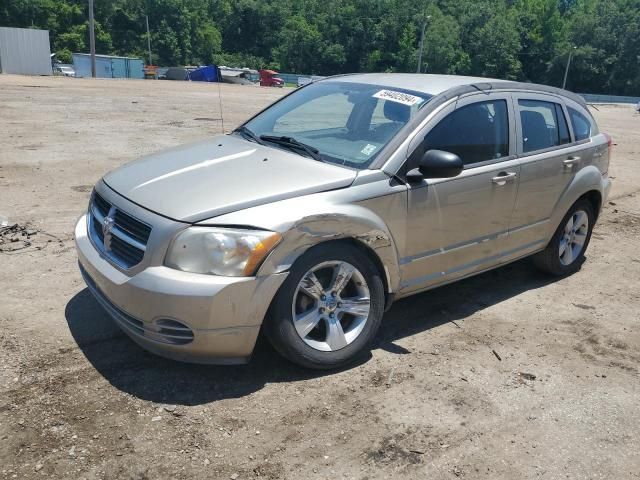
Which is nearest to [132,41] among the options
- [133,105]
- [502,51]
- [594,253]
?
[502,51]

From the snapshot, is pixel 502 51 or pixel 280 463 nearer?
pixel 280 463

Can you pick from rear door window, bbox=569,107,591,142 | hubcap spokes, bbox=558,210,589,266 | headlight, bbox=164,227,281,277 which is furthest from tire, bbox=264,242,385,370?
rear door window, bbox=569,107,591,142

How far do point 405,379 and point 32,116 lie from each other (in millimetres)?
13784

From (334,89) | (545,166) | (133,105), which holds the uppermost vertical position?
(334,89)

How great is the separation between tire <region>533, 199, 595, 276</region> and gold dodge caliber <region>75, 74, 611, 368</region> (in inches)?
6.3

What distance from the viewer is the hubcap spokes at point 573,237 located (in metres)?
5.40

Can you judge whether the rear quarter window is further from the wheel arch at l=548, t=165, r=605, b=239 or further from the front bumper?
the front bumper

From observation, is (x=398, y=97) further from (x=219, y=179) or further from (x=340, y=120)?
(x=219, y=179)

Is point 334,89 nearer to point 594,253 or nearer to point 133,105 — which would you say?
point 594,253

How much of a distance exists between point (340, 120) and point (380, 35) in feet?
340

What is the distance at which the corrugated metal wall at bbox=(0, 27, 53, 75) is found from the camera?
3478cm

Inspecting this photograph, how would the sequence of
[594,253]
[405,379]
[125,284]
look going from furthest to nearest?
[594,253] < [405,379] < [125,284]

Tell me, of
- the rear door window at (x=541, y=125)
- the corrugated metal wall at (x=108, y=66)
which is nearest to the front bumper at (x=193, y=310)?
the rear door window at (x=541, y=125)

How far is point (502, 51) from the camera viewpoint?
95000 millimetres
